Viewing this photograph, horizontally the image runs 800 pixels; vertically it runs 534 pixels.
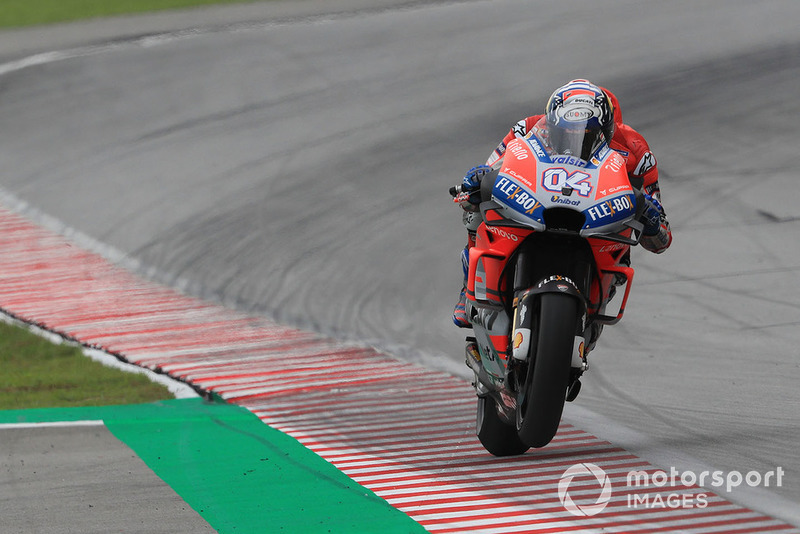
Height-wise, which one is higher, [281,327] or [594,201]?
[594,201]

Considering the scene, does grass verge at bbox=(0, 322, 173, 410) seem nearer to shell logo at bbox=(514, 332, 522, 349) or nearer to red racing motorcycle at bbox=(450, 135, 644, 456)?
red racing motorcycle at bbox=(450, 135, 644, 456)

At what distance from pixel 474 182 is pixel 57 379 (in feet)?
13.1

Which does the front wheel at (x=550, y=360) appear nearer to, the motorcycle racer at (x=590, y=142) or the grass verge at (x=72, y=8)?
the motorcycle racer at (x=590, y=142)

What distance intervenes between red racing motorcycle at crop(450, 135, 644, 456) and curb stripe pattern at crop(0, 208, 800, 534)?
42 cm

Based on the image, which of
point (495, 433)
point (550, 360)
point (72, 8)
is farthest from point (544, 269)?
point (72, 8)

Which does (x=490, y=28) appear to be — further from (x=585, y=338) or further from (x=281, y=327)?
(x=585, y=338)

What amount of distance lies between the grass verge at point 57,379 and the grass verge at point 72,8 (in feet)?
39.6

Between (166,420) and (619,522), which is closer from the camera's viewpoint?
(619,522)

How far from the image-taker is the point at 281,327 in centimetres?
935

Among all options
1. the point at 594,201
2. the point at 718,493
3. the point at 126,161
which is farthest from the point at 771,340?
the point at 126,161

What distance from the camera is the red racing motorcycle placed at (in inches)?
204

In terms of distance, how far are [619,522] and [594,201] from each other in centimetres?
151

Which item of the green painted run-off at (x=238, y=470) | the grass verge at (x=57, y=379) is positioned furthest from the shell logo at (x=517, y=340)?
the grass verge at (x=57, y=379)

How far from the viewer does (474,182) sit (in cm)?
584
